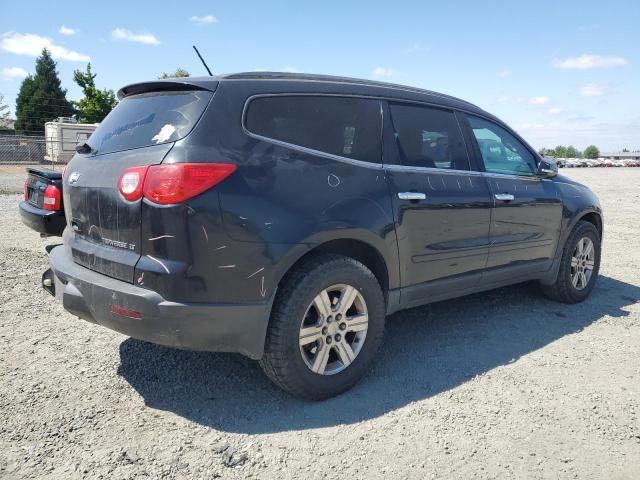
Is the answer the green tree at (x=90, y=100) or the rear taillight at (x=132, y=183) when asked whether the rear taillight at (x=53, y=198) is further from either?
the green tree at (x=90, y=100)

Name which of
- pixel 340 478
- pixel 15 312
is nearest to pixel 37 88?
pixel 15 312

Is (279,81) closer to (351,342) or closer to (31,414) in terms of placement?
(351,342)

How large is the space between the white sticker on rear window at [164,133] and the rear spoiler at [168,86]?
27cm

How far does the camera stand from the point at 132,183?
8.97ft

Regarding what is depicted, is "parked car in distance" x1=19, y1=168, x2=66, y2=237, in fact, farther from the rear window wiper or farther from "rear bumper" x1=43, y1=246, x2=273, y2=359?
"rear bumper" x1=43, y1=246, x2=273, y2=359

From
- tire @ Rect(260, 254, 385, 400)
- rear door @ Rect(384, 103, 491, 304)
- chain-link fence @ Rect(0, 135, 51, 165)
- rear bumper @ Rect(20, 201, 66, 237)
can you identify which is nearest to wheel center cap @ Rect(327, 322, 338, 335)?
tire @ Rect(260, 254, 385, 400)

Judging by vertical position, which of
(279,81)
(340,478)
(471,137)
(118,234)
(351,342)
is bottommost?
(340,478)

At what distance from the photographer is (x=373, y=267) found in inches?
138

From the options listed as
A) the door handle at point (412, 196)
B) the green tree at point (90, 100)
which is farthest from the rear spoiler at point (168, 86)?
the green tree at point (90, 100)

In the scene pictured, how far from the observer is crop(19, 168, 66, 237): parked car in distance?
445 centimetres

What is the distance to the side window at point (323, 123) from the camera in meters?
2.99

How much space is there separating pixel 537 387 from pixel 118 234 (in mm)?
2741

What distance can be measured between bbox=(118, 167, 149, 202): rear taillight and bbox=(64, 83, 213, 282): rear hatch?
31 mm

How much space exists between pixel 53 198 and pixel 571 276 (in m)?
4.93
